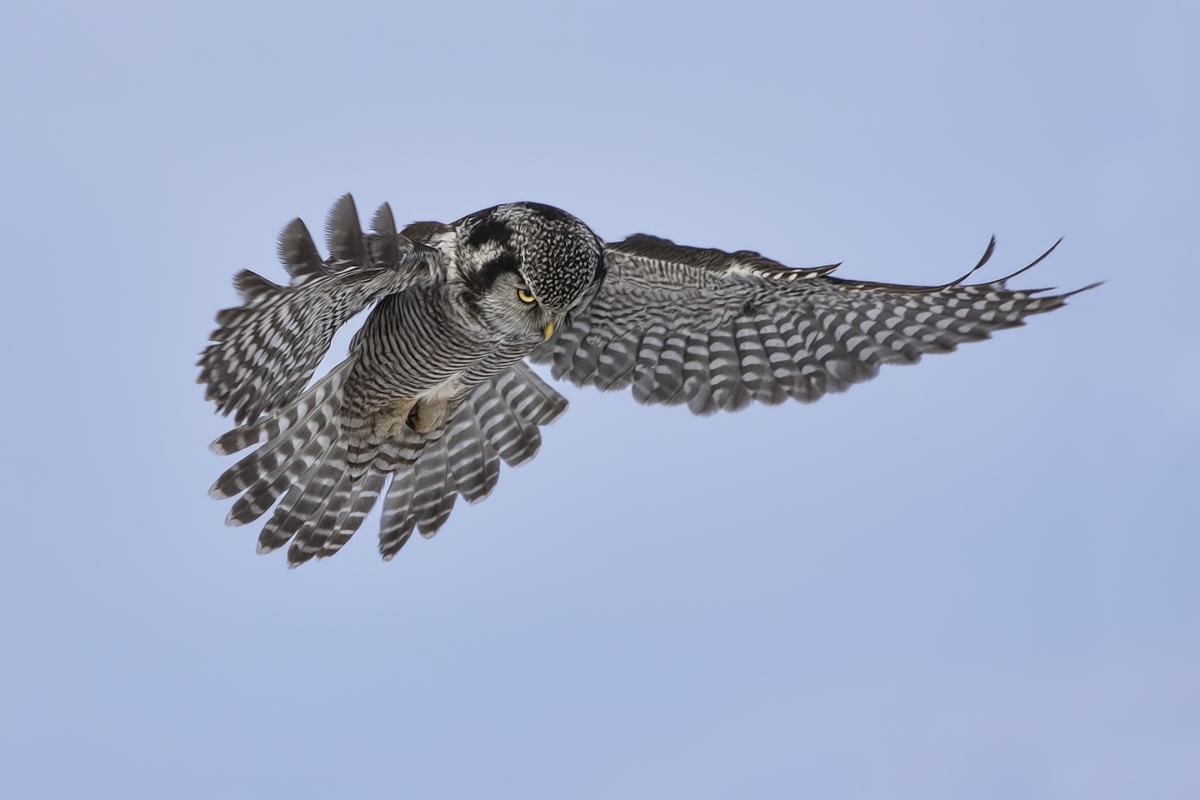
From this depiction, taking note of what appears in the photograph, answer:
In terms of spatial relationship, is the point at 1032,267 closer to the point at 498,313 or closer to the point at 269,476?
the point at 498,313

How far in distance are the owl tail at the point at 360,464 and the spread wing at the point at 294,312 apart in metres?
1.32

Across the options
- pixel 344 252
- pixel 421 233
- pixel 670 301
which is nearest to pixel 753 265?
pixel 670 301

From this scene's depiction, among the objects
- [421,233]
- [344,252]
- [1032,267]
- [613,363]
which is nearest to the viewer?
[344,252]

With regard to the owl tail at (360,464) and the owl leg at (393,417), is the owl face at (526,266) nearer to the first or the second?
the owl leg at (393,417)

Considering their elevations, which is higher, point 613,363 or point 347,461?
point 613,363

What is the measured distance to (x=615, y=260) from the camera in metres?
7.02

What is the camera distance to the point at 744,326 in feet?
24.3

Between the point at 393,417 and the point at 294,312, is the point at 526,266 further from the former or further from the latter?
the point at 393,417

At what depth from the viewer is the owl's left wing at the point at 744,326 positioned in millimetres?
6707

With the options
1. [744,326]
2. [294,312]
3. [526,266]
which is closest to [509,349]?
[526,266]

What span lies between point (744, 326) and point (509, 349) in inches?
59.4

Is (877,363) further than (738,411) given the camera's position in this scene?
No

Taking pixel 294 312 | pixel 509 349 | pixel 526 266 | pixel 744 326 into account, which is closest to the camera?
pixel 294 312

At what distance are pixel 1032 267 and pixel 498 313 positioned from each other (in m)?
2.77
